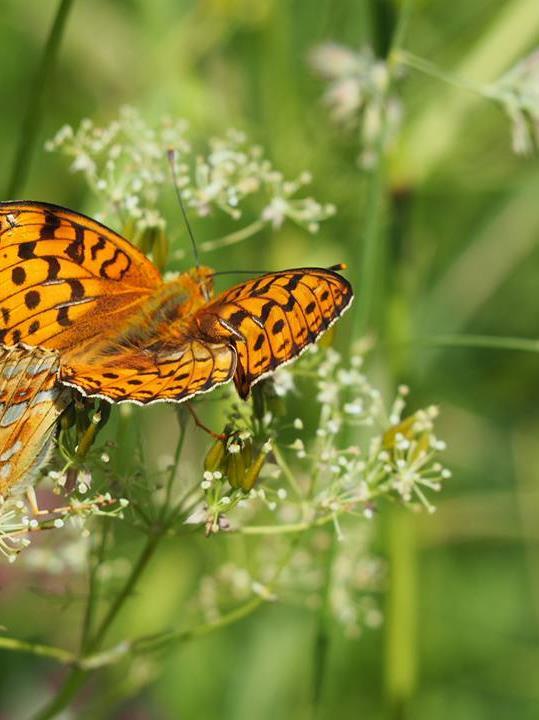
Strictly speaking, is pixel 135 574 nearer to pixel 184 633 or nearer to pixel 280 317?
pixel 184 633

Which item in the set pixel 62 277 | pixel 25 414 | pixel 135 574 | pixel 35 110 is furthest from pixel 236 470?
pixel 35 110

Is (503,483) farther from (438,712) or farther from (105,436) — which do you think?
(105,436)

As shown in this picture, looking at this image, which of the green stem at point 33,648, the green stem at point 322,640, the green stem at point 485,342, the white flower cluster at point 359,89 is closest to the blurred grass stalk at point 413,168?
the white flower cluster at point 359,89

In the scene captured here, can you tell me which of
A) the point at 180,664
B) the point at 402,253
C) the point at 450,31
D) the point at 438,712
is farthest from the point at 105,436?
the point at 450,31

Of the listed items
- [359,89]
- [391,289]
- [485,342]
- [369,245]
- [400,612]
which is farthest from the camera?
[391,289]

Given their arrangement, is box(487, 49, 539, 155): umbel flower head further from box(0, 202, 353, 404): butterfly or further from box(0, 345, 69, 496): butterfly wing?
box(0, 345, 69, 496): butterfly wing

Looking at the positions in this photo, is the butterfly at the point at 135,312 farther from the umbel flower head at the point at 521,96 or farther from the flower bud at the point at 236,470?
the umbel flower head at the point at 521,96
